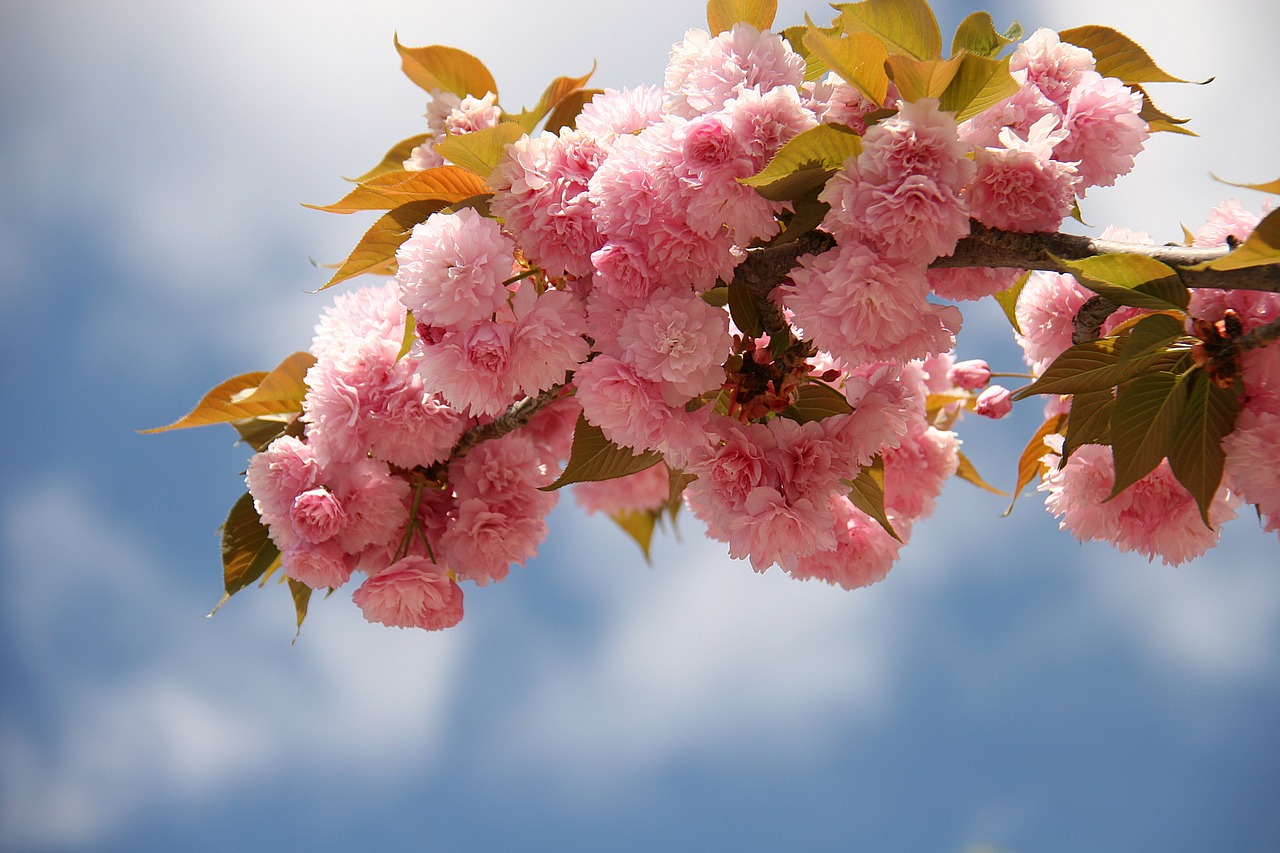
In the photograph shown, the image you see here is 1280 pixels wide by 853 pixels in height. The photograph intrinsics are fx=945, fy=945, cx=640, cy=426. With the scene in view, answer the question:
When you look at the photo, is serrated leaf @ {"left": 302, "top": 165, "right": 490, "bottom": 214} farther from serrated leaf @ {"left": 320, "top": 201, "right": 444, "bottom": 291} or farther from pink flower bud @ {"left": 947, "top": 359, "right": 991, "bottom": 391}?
pink flower bud @ {"left": 947, "top": 359, "right": 991, "bottom": 391}

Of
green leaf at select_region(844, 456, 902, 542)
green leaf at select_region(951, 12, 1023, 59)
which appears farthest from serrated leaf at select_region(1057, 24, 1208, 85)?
green leaf at select_region(844, 456, 902, 542)

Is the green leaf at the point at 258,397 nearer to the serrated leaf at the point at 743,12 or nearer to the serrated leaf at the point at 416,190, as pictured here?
the serrated leaf at the point at 416,190

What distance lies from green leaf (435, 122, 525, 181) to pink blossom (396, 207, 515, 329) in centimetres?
8

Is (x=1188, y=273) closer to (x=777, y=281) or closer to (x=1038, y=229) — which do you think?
(x=1038, y=229)

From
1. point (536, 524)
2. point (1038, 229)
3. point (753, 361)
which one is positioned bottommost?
point (536, 524)

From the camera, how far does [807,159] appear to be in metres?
0.78

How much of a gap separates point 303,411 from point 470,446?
236mm

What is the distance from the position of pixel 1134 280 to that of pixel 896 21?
31 cm

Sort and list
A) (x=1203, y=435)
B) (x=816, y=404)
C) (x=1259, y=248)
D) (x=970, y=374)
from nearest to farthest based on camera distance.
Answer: (x=1259, y=248) < (x=1203, y=435) < (x=816, y=404) < (x=970, y=374)

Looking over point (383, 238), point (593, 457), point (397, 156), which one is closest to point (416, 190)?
point (383, 238)

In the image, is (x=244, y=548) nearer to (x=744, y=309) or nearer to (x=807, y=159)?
(x=744, y=309)

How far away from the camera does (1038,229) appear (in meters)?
0.84

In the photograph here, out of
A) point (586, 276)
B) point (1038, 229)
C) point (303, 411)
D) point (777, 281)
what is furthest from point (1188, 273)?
point (303, 411)

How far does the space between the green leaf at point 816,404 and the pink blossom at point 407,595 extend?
1.51 ft
